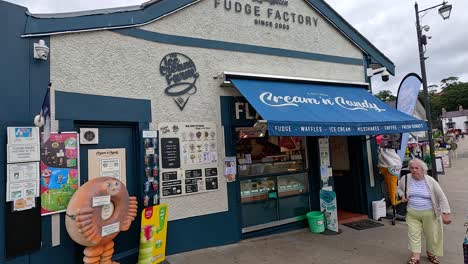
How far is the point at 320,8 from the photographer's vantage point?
7.43 metres

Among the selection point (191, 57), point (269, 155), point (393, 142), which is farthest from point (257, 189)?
point (393, 142)

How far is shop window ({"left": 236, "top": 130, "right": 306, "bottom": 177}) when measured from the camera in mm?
6387

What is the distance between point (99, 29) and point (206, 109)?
2.16 m

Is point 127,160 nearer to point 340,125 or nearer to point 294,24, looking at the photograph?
point 340,125

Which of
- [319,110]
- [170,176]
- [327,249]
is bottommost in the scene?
[327,249]

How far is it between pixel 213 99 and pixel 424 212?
3.92m

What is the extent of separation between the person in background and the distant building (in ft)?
288

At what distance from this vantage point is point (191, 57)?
5.68 metres

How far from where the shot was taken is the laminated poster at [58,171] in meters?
4.00

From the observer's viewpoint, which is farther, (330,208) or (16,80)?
(330,208)

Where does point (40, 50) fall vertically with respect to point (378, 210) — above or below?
above

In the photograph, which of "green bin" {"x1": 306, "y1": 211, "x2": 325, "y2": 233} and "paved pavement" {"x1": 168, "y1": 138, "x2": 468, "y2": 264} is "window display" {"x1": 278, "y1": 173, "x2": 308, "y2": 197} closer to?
"green bin" {"x1": 306, "y1": 211, "x2": 325, "y2": 233}

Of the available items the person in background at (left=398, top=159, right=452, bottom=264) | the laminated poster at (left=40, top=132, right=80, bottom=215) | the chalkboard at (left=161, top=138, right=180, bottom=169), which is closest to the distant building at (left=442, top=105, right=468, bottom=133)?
the person in background at (left=398, top=159, right=452, bottom=264)

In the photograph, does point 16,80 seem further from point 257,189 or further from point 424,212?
point 424,212
